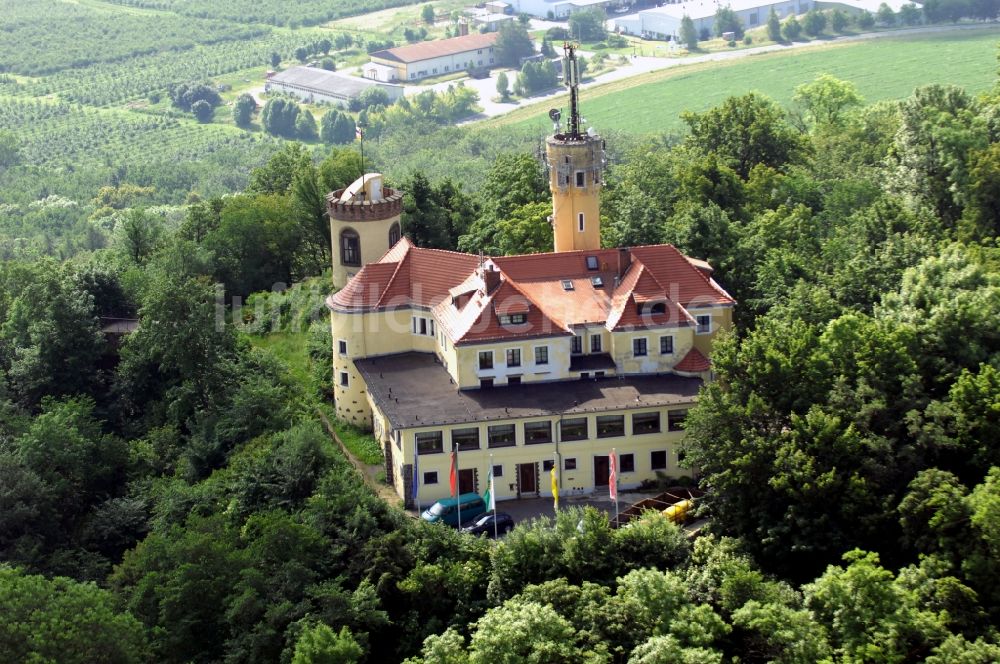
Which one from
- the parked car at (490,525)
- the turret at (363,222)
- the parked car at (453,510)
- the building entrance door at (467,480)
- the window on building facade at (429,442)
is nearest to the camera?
the parked car at (490,525)

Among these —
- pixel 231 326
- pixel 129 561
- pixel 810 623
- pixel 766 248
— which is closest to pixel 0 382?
pixel 231 326

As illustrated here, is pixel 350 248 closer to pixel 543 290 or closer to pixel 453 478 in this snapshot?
pixel 543 290

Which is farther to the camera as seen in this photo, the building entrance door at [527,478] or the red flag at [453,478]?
the building entrance door at [527,478]

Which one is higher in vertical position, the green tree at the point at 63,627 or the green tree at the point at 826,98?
the green tree at the point at 826,98

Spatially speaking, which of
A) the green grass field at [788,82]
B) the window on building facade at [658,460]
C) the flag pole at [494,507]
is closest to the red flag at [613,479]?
the window on building facade at [658,460]

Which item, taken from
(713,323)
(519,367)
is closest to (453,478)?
(519,367)

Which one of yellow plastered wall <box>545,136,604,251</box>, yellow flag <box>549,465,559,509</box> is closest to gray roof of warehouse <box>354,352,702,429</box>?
yellow flag <box>549,465,559,509</box>

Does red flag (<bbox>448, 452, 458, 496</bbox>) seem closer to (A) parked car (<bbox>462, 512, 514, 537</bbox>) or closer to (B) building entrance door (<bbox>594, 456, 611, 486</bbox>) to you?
(A) parked car (<bbox>462, 512, 514, 537</bbox>)

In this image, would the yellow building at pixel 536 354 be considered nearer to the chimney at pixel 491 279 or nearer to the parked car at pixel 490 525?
the chimney at pixel 491 279
